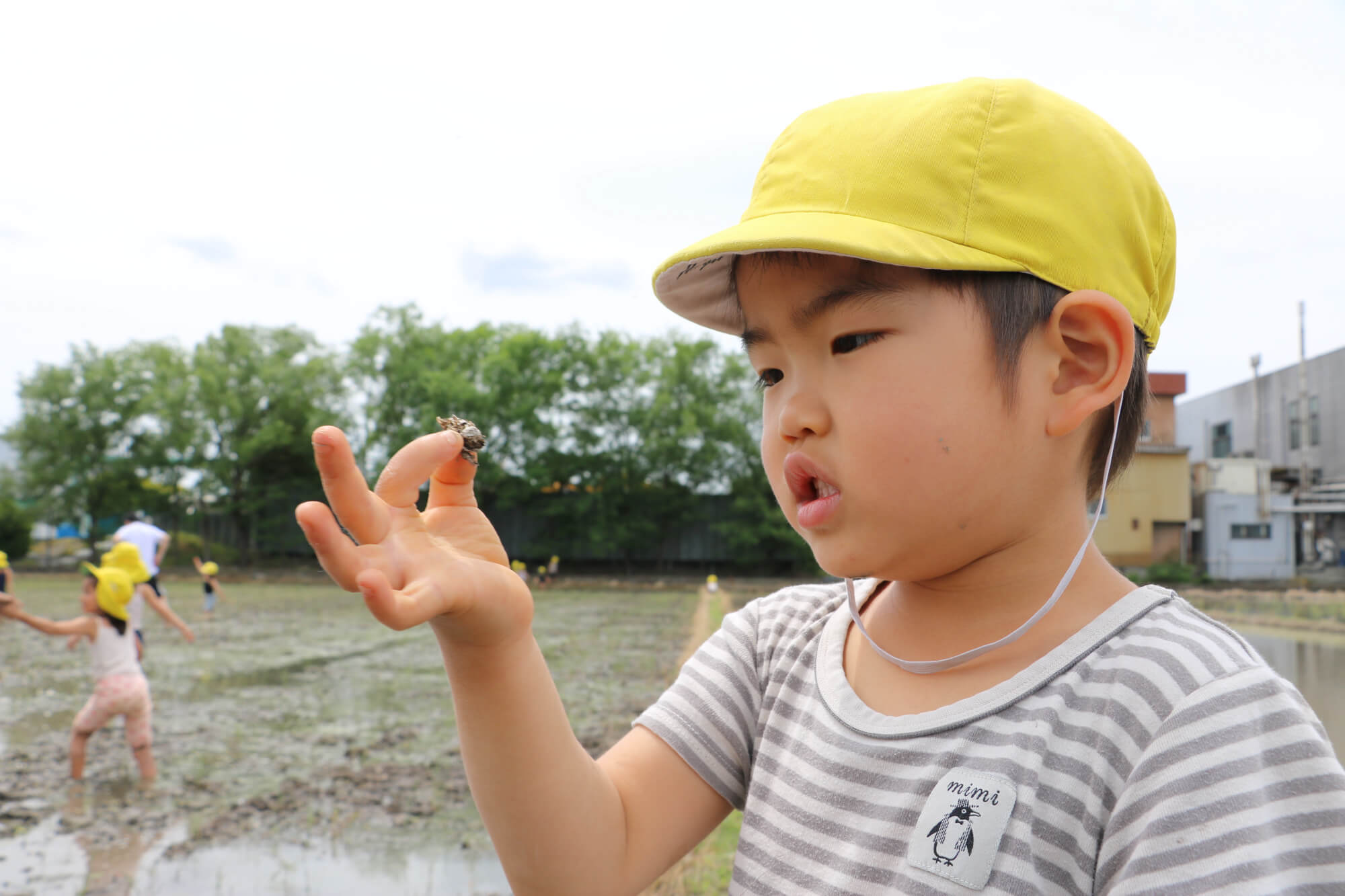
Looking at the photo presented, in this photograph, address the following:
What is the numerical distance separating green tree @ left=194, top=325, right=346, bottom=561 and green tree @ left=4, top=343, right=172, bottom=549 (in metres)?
1.97

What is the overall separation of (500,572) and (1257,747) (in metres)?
0.79

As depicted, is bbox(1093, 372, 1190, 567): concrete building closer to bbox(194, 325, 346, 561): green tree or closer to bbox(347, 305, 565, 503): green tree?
bbox(347, 305, 565, 503): green tree

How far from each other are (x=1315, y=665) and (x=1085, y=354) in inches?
392

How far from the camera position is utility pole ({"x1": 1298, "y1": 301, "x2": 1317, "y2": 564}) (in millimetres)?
27172

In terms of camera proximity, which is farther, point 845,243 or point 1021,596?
point 1021,596

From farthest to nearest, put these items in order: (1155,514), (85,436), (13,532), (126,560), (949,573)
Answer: (85,436), (13,532), (1155,514), (126,560), (949,573)

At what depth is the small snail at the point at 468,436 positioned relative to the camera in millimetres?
1135

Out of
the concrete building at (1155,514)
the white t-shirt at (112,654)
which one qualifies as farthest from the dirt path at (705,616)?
the concrete building at (1155,514)

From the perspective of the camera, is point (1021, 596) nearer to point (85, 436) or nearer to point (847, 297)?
point (847, 297)

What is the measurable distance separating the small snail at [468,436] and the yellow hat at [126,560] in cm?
654

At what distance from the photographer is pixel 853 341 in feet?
3.50

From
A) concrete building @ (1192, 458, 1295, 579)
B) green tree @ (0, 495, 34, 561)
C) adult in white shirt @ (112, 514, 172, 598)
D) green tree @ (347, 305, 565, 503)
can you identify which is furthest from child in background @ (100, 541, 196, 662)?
concrete building @ (1192, 458, 1295, 579)

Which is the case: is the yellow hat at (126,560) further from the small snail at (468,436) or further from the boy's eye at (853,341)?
the boy's eye at (853,341)

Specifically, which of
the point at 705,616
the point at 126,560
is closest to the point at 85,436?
the point at 705,616
